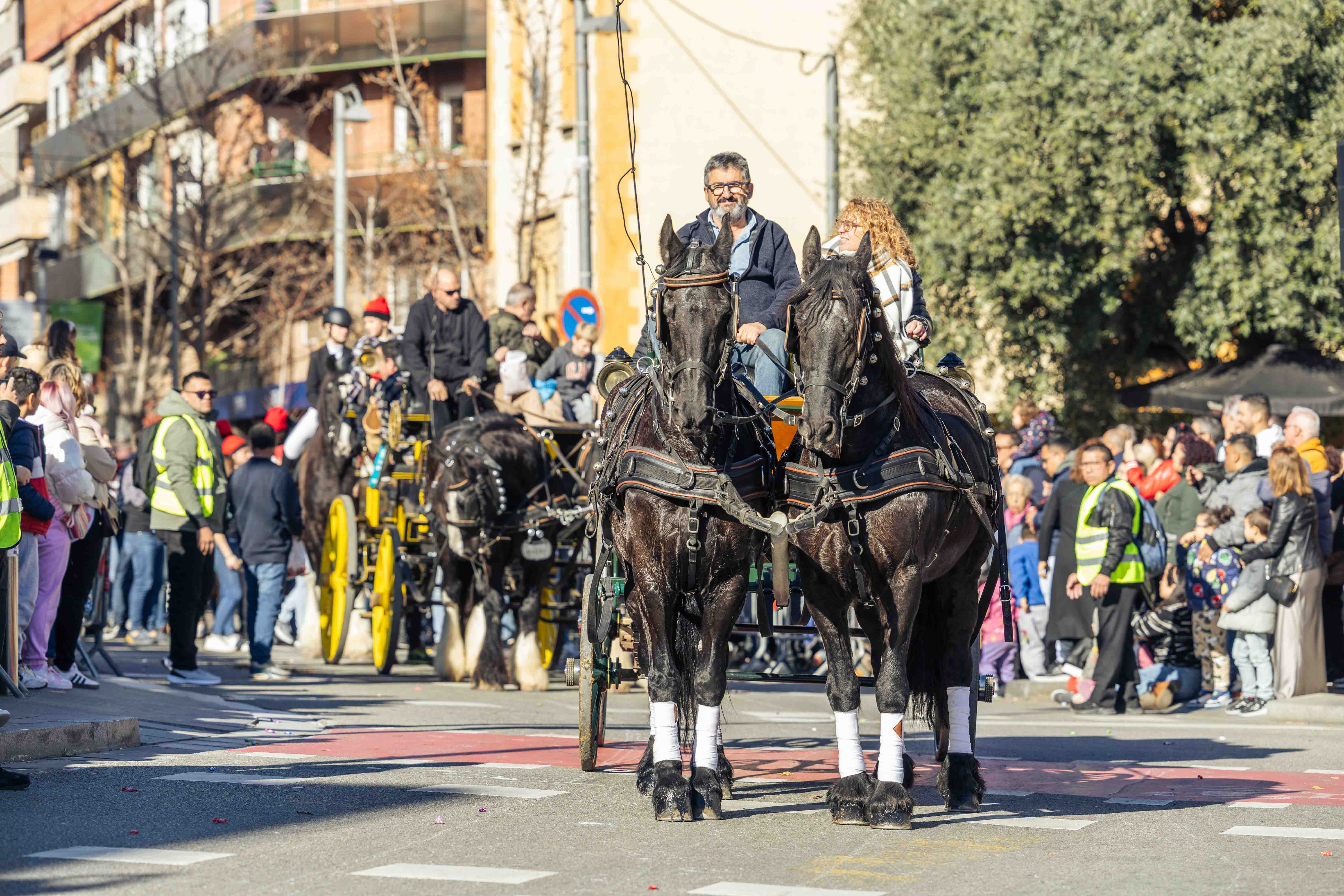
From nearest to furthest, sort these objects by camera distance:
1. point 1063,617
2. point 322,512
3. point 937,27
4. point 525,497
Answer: point 525,497 → point 1063,617 → point 322,512 → point 937,27

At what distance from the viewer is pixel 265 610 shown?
15664 millimetres

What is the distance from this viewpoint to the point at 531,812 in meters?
8.15

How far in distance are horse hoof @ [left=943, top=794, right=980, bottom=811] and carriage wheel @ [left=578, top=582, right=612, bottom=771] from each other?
5.97 ft

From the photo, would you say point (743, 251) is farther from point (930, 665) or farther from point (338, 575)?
point (338, 575)

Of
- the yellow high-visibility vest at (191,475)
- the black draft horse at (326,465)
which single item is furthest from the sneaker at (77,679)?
the black draft horse at (326,465)

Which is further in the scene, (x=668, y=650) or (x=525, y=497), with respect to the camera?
(x=525, y=497)

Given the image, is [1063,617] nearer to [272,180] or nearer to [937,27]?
[937,27]

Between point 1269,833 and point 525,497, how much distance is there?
7.52m

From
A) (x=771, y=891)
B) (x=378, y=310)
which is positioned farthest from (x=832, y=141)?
(x=771, y=891)

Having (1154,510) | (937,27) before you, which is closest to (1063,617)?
(1154,510)

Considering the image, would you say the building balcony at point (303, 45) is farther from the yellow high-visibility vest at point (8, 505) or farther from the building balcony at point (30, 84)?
the yellow high-visibility vest at point (8, 505)

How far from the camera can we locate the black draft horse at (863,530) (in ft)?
25.2

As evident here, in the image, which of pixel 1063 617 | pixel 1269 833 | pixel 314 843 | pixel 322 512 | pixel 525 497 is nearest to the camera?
pixel 314 843

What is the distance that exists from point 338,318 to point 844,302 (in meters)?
11.5
